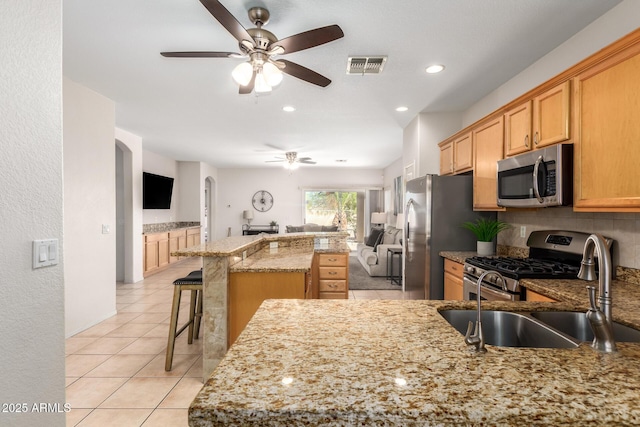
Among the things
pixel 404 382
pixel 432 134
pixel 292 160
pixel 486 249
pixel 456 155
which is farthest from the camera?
pixel 292 160

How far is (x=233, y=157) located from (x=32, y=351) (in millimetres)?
6699

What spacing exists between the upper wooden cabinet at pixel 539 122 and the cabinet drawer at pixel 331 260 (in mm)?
2121

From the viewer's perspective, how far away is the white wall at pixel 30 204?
3.72 ft

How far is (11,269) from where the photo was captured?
3.79 feet

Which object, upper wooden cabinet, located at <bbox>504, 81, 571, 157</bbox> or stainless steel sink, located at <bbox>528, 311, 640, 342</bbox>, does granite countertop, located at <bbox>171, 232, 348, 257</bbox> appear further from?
upper wooden cabinet, located at <bbox>504, 81, 571, 157</bbox>

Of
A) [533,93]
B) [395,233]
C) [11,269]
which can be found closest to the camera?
[11,269]

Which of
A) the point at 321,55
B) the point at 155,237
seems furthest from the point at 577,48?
the point at 155,237

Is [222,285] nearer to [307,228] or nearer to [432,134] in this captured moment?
[432,134]

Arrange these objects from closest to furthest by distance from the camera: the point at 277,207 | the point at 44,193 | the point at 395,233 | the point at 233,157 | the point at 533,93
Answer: the point at 44,193
the point at 533,93
the point at 395,233
the point at 233,157
the point at 277,207

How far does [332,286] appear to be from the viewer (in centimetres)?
407

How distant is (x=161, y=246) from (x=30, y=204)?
225 inches

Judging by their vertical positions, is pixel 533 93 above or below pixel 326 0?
below

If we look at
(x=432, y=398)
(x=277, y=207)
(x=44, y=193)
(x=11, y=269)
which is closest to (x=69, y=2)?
(x=44, y=193)

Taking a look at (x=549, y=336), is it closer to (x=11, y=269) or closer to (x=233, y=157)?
(x=11, y=269)
